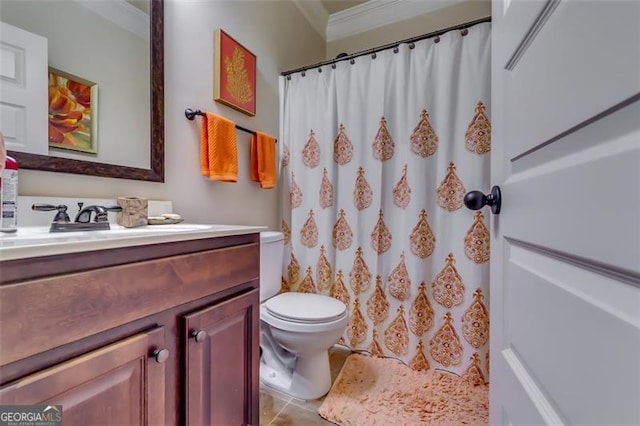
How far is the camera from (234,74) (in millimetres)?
1555

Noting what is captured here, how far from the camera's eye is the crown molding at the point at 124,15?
3.37 ft

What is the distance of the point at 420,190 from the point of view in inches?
62.3

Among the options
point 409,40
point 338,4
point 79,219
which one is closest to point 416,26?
point 338,4

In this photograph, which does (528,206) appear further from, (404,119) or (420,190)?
(404,119)

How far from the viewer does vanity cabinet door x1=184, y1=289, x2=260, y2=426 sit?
2.43ft

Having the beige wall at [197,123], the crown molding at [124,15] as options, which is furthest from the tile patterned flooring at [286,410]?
the crown molding at [124,15]

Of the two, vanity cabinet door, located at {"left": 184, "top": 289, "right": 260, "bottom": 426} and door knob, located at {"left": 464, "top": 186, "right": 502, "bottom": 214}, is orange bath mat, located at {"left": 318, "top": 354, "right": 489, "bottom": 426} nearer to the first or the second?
vanity cabinet door, located at {"left": 184, "top": 289, "right": 260, "bottom": 426}

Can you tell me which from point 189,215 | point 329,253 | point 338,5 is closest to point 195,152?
point 189,215

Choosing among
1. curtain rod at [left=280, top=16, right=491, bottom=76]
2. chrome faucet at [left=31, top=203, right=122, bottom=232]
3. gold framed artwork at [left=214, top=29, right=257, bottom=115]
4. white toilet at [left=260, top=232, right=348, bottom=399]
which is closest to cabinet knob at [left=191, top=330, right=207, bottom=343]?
chrome faucet at [left=31, top=203, right=122, bottom=232]

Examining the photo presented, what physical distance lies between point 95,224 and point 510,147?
109 cm

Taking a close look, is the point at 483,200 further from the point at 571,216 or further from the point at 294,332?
the point at 294,332

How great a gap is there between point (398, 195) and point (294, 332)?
37.5 inches

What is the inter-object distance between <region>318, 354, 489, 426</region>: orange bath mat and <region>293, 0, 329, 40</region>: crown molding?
2.55 metres

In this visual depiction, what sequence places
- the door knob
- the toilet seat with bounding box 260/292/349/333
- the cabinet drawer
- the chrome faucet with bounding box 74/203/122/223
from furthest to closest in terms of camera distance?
the toilet seat with bounding box 260/292/349/333 → the chrome faucet with bounding box 74/203/122/223 → the door knob → the cabinet drawer
